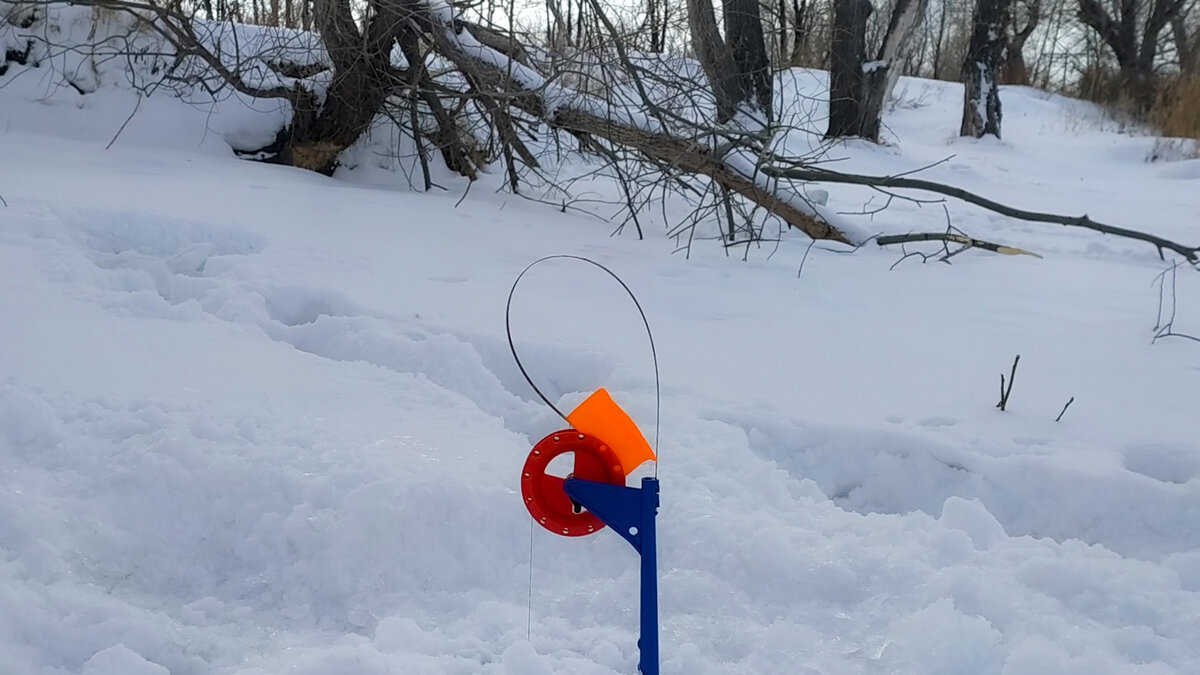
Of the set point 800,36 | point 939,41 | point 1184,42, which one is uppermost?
point 1184,42

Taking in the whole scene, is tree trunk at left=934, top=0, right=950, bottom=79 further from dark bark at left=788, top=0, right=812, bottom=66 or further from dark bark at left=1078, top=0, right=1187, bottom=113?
dark bark at left=788, top=0, right=812, bottom=66

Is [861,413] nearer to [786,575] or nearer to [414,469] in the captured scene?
[786,575]

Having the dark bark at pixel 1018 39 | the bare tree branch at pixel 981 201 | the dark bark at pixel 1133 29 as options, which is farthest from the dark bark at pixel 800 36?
the dark bark at pixel 1133 29

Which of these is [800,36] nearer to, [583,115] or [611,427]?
[583,115]

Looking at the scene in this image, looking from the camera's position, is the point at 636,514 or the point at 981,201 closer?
the point at 636,514

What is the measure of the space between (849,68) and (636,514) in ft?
30.2

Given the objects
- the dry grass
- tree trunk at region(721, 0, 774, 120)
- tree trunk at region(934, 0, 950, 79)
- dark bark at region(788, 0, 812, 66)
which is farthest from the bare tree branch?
tree trunk at region(934, 0, 950, 79)

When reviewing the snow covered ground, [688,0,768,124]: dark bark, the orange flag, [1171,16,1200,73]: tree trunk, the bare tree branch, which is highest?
[1171,16,1200,73]: tree trunk

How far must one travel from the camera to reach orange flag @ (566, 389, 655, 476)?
137 cm

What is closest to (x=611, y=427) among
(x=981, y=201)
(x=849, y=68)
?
(x=981, y=201)

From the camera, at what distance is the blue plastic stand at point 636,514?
1.33m

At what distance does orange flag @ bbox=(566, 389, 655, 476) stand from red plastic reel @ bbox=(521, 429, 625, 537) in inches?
0.6

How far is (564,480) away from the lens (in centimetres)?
138

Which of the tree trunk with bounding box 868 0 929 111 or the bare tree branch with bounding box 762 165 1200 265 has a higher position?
the tree trunk with bounding box 868 0 929 111
